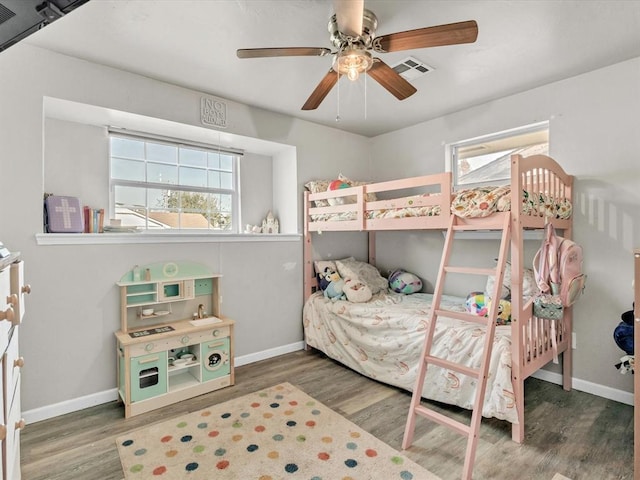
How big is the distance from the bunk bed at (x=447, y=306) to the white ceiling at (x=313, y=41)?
2.53 feet

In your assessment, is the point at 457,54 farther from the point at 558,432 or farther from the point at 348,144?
the point at 558,432

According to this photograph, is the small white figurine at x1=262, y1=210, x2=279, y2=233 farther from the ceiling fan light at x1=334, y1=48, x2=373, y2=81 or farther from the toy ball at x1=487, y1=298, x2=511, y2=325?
the toy ball at x1=487, y1=298, x2=511, y2=325

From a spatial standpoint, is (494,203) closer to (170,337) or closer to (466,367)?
(466,367)

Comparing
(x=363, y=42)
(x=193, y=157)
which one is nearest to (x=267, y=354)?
(x=193, y=157)

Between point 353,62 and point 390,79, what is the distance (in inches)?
12.5

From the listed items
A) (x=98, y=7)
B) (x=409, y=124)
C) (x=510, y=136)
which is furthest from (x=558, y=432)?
(x=98, y=7)

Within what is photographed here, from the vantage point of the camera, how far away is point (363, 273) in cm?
375

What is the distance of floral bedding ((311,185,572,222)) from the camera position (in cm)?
215

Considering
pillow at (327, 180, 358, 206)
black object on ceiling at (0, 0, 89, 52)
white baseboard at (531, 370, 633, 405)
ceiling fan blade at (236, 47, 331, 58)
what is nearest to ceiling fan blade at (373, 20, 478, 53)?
ceiling fan blade at (236, 47, 331, 58)

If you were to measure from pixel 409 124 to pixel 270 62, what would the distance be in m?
1.98

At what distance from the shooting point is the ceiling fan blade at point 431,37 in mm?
1490

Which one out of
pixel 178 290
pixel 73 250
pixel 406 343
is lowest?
pixel 406 343

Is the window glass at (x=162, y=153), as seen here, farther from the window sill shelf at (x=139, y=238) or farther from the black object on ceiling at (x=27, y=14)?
the black object on ceiling at (x=27, y=14)

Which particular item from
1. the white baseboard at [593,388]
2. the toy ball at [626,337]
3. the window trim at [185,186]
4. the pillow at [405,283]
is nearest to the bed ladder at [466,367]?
the toy ball at [626,337]
